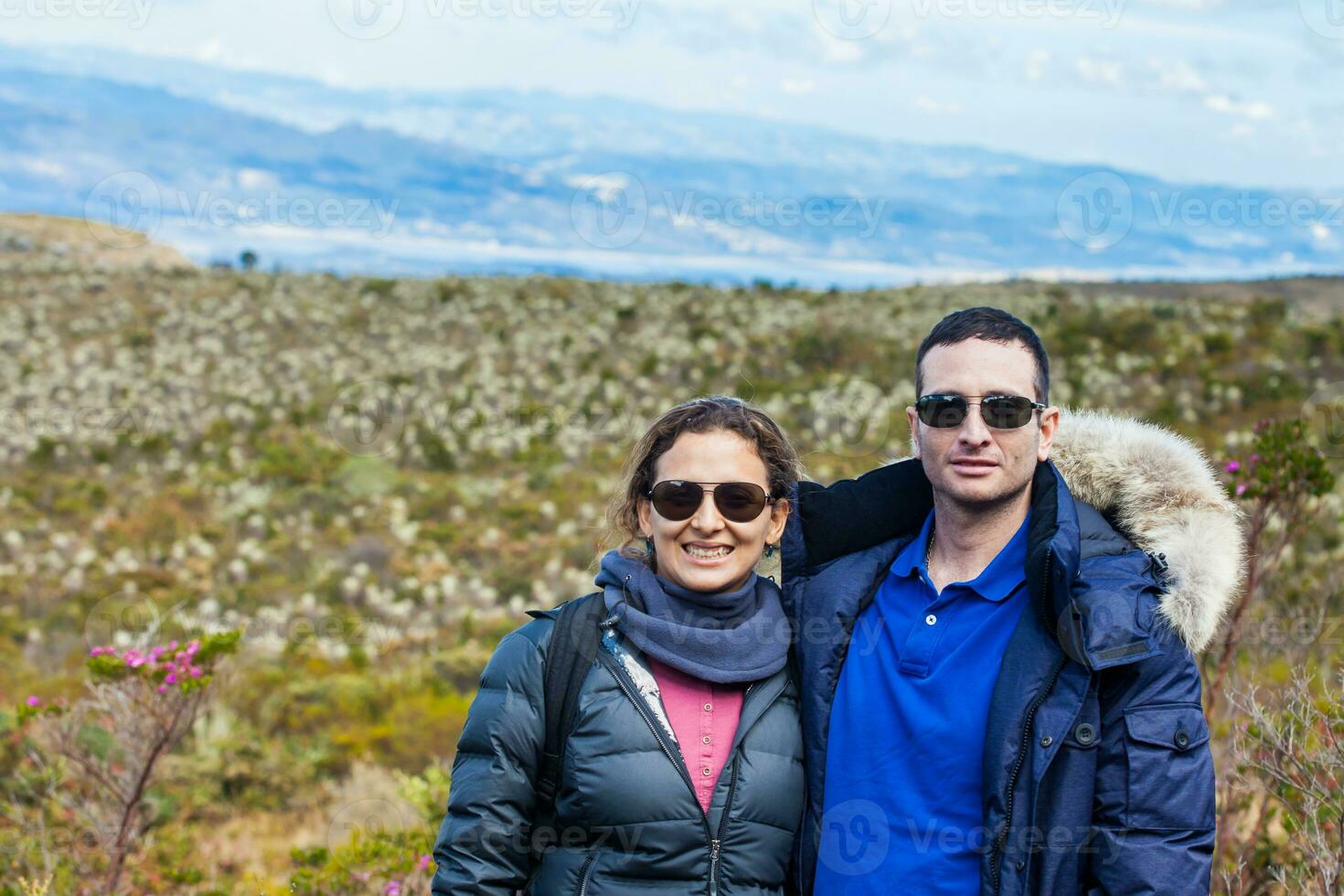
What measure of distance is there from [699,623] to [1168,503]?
106 centimetres

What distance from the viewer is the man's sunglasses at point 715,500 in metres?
2.75

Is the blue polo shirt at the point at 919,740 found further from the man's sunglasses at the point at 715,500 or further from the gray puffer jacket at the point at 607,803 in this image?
the man's sunglasses at the point at 715,500

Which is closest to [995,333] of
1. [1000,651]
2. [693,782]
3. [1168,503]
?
[1168,503]

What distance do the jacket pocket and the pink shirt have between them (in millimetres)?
819

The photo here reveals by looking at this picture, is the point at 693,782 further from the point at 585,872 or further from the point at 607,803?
the point at 585,872

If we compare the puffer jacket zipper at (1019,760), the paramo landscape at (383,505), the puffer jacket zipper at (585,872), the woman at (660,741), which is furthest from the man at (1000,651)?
the paramo landscape at (383,505)

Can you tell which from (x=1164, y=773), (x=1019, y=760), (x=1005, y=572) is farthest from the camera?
(x=1005, y=572)

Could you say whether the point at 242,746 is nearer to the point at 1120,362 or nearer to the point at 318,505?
the point at 318,505

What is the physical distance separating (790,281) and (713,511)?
2765cm

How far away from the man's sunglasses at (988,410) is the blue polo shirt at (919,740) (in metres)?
0.24

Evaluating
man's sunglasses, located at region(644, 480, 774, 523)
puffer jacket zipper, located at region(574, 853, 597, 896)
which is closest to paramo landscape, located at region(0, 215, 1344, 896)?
man's sunglasses, located at region(644, 480, 774, 523)

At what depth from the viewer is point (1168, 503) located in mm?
2566

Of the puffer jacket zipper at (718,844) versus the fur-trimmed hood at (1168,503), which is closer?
the fur-trimmed hood at (1168,503)

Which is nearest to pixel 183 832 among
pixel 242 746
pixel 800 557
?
pixel 242 746
